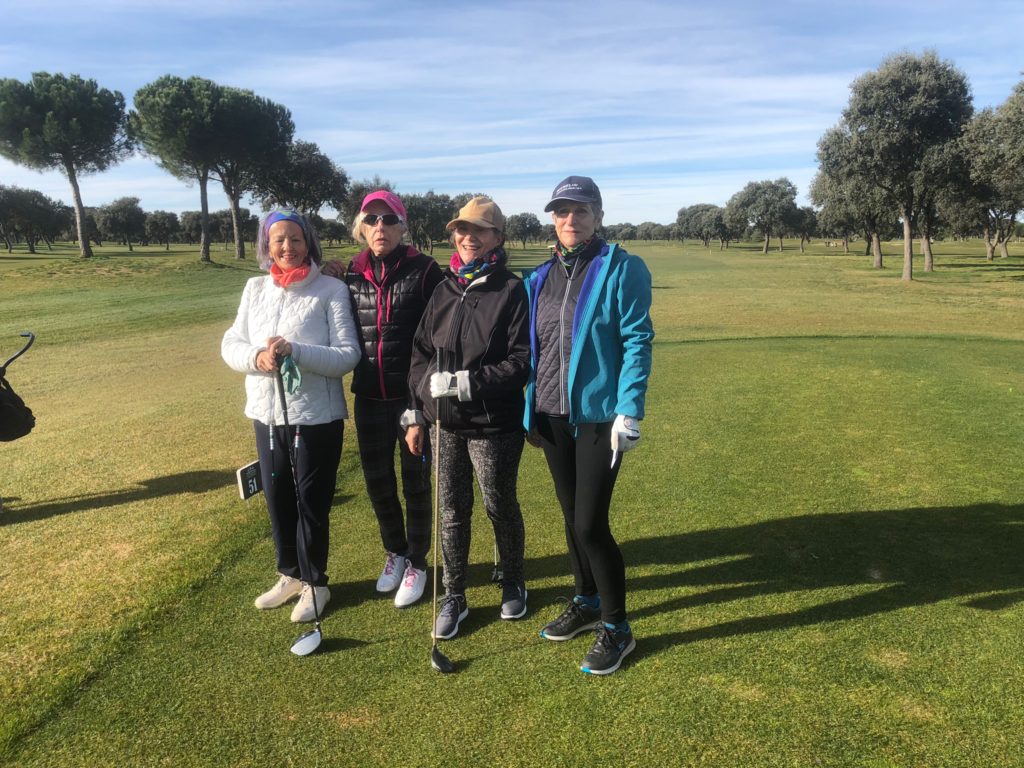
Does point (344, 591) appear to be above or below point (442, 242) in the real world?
below

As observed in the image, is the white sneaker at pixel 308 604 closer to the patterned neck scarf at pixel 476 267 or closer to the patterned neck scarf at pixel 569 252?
the patterned neck scarf at pixel 476 267

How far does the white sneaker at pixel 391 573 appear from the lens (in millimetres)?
4117

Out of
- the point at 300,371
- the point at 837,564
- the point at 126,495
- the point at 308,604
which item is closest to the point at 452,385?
the point at 300,371

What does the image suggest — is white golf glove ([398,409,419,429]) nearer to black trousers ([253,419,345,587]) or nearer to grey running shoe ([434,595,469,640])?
black trousers ([253,419,345,587])

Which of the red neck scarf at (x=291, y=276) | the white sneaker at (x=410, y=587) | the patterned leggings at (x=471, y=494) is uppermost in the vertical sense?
the red neck scarf at (x=291, y=276)

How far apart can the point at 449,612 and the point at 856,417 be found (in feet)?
20.3

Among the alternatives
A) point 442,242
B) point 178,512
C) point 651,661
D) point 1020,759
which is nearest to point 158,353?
point 178,512

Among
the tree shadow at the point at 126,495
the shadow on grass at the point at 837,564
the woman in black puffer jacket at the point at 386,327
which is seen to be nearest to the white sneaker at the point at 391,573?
the woman in black puffer jacket at the point at 386,327

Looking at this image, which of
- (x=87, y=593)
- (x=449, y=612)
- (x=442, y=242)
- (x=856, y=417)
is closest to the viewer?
(x=449, y=612)

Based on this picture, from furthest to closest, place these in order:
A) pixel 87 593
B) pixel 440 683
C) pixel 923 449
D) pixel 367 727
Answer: pixel 923 449
pixel 87 593
pixel 440 683
pixel 367 727

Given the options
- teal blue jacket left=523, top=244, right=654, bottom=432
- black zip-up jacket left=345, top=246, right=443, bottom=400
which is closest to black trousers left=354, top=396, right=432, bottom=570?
black zip-up jacket left=345, top=246, right=443, bottom=400

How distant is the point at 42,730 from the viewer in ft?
9.41

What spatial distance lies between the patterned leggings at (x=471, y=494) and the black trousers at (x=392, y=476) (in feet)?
1.19

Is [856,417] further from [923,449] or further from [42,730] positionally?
[42,730]
